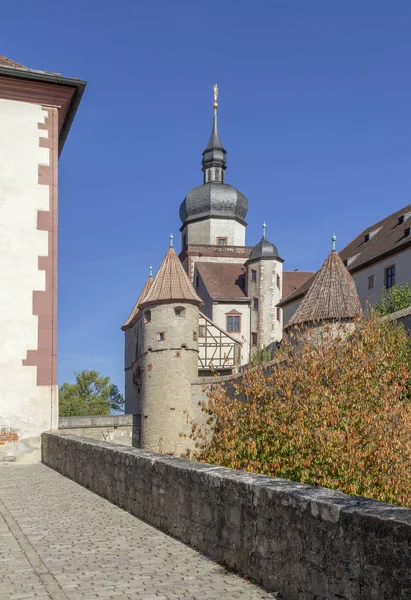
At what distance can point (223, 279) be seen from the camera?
55906 millimetres

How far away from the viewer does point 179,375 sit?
3584 centimetres

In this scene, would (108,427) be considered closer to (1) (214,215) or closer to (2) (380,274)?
(2) (380,274)

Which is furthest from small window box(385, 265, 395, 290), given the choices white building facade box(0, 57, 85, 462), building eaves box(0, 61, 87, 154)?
white building facade box(0, 57, 85, 462)

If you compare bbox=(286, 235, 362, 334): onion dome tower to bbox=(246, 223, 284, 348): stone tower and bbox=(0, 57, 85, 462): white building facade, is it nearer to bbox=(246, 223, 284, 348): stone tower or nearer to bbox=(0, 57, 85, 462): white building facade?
bbox=(0, 57, 85, 462): white building facade

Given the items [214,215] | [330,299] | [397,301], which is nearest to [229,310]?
[214,215]

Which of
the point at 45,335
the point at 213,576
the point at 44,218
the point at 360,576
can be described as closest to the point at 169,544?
the point at 213,576

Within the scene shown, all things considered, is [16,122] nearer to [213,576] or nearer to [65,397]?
[213,576]

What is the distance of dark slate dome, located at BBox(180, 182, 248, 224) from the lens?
64.1m

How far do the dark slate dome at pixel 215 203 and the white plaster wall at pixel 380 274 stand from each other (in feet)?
86.2

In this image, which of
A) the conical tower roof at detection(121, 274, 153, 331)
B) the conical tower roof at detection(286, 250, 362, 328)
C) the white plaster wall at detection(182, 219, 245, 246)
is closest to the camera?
the conical tower roof at detection(286, 250, 362, 328)

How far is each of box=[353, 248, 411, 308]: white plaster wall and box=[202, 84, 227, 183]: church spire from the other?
31.6 meters

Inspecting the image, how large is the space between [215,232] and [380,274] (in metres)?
28.6

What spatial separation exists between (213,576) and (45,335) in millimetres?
8836

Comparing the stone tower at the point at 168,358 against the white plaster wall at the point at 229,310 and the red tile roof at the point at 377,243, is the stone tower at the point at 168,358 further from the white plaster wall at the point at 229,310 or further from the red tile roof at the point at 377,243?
the white plaster wall at the point at 229,310
